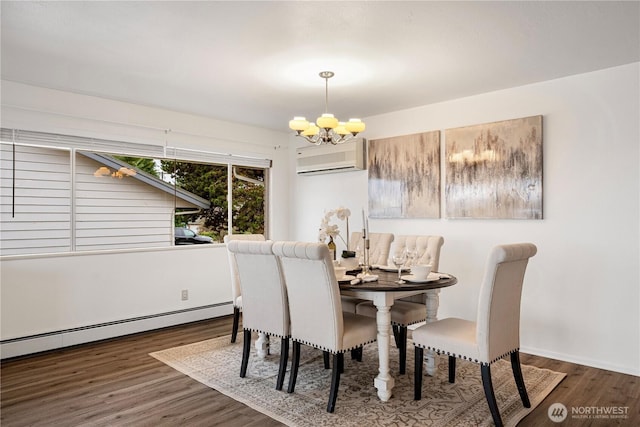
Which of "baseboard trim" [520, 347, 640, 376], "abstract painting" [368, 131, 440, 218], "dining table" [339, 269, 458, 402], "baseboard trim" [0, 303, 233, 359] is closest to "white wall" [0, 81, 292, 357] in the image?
"baseboard trim" [0, 303, 233, 359]

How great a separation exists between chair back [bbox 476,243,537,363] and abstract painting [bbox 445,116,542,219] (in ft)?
4.54

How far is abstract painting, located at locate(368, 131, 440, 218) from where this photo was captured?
4406 millimetres

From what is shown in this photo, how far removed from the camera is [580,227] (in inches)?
138

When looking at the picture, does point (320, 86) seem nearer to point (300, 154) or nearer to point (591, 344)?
point (300, 154)

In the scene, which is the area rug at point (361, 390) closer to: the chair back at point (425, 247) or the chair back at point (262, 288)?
the chair back at point (262, 288)

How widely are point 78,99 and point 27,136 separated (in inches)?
22.5

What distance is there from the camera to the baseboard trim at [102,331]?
368cm

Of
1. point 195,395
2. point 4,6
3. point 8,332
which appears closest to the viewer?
point 4,6

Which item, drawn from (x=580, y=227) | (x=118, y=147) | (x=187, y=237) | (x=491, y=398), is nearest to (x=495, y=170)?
(x=580, y=227)

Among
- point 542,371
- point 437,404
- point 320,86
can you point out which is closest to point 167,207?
point 320,86

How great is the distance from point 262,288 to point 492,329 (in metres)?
1.52

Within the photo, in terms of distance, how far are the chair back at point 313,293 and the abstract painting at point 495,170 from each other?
212cm

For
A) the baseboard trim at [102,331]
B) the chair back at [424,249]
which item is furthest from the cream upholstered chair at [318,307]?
the baseboard trim at [102,331]

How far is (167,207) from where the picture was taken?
4.84 metres
